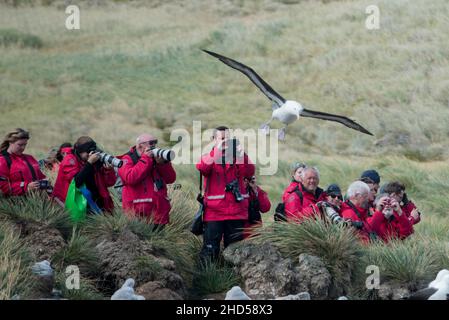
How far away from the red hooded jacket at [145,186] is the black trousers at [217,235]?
607mm

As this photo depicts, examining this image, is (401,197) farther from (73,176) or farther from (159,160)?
(73,176)

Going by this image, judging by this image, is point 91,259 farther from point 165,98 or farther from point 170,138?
point 165,98

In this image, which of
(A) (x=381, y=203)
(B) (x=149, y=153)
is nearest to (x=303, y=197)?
(A) (x=381, y=203)

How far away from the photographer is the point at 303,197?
12758 mm

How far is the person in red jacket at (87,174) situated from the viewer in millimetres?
12398

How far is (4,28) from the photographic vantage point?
178 ft

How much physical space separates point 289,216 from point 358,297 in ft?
3.71

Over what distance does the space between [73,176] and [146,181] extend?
0.82 meters

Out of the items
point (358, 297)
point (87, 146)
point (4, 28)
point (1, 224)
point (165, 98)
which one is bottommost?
point (358, 297)

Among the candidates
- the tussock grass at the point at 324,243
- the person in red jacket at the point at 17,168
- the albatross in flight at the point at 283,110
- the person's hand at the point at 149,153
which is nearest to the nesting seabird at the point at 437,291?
the tussock grass at the point at 324,243

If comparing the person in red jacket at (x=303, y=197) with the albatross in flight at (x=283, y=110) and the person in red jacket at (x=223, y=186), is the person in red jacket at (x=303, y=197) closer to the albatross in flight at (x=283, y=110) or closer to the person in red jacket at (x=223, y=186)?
the person in red jacket at (x=223, y=186)

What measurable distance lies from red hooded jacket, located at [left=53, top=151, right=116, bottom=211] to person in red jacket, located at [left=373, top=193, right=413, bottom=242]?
290 cm
